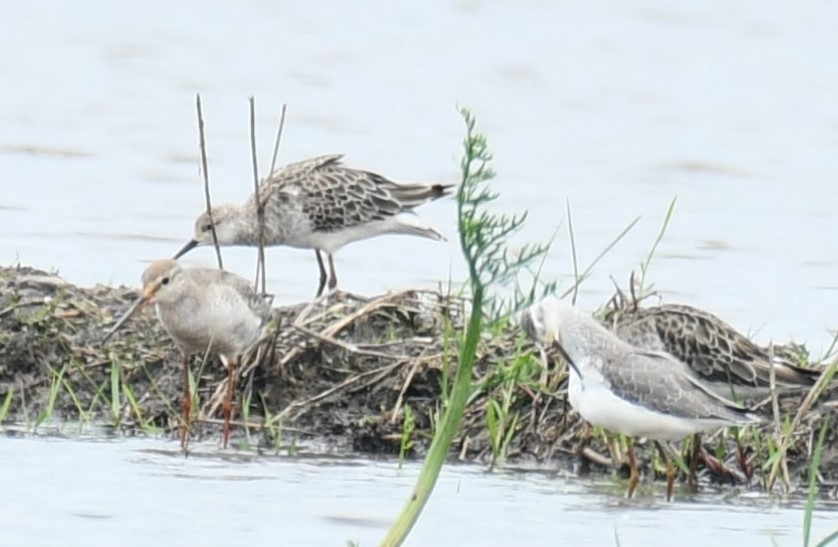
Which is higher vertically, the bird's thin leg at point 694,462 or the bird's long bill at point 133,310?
the bird's long bill at point 133,310

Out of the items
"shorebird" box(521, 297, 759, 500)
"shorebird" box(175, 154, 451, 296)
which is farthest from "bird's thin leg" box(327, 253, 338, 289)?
"shorebird" box(521, 297, 759, 500)

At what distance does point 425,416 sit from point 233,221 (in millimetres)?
4100

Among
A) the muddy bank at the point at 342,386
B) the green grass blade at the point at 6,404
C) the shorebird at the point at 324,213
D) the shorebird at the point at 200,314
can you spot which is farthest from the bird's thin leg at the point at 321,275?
the green grass blade at the point at 6,404

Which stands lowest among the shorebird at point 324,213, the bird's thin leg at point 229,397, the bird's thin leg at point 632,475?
the bird's thin leg at point 632,475

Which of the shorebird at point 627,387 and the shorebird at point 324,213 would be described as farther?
the shorebird at point 324,213

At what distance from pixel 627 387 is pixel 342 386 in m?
1.42

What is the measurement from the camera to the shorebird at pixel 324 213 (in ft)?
43.0

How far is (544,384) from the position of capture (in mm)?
9242

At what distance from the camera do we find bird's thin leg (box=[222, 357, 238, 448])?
905 cm

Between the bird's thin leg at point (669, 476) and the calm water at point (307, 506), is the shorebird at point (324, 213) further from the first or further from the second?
the bird's thin leg at point (669, 476)

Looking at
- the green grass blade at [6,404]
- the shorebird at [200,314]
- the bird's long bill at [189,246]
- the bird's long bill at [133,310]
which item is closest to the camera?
the green grass blade at [6,404]

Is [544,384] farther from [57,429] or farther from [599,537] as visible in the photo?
[57,429]

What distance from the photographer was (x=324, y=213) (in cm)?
1316

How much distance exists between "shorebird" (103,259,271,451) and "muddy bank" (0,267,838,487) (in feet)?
0.37
